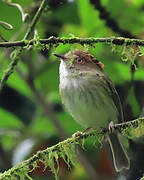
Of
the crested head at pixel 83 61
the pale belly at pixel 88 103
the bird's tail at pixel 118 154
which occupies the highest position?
the crested head at pixel 83 61

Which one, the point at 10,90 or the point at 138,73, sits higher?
the point at 10,90

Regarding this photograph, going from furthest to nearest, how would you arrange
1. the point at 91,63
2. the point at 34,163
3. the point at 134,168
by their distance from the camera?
1. the point at 91,63
2. the point at 134,168
3. the point at 34,163

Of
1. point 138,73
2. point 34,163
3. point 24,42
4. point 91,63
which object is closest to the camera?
point 24,42

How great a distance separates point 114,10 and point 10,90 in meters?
1.45

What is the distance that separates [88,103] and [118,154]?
0.69 m

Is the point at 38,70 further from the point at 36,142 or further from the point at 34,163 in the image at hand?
the point at 34,163

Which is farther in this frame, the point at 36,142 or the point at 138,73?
the point at 36,142

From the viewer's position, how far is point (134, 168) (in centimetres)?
273

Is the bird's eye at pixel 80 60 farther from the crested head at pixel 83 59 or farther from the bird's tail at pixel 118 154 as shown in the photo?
the bird's tail at pixel 118 154

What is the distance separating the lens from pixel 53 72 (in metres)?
3.77

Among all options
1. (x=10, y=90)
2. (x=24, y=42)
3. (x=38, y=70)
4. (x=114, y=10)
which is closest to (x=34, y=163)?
(x=24, y=42)

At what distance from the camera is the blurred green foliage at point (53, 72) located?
141 inches

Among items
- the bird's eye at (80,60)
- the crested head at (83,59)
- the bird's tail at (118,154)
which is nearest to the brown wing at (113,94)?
the crested head at (83,59)

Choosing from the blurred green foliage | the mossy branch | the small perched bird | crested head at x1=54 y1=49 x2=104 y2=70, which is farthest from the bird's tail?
the mossy branch
